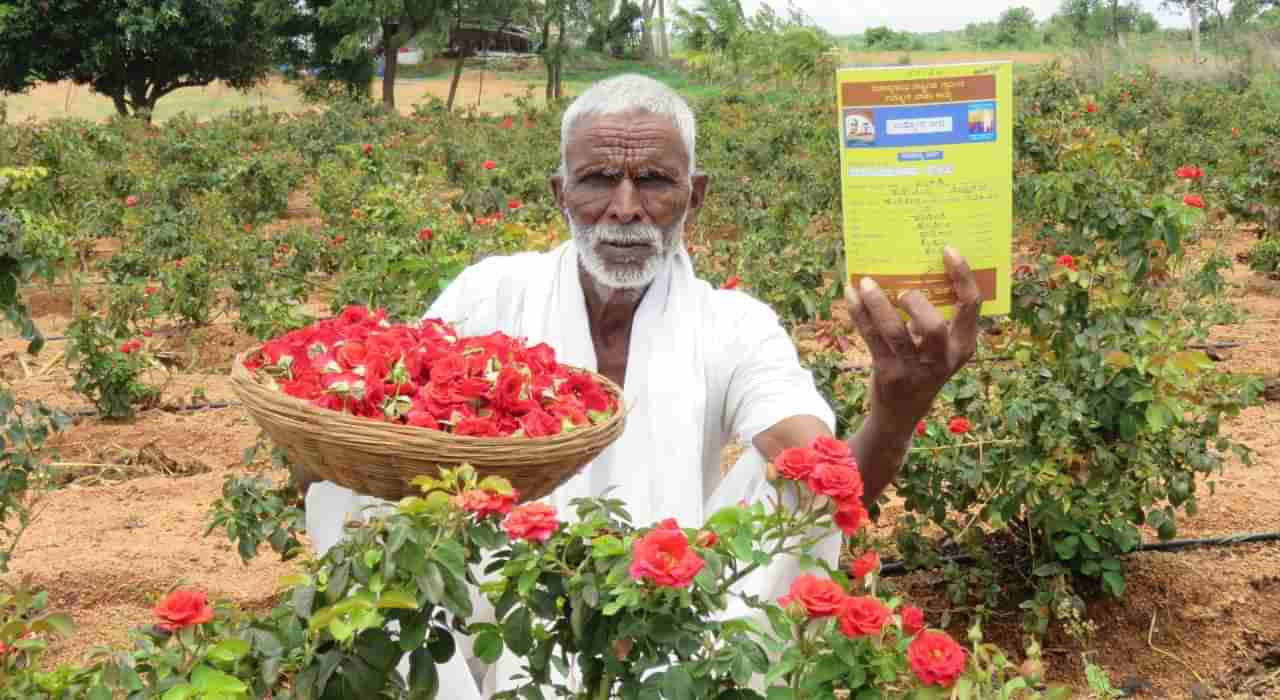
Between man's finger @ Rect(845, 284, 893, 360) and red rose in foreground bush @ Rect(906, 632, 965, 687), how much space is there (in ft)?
2.00

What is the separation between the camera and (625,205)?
8.14 feet

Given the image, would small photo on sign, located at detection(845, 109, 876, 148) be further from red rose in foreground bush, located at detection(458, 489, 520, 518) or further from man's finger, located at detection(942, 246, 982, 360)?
red rose in foreground bush, located at detection(458, 489, 520, 518)

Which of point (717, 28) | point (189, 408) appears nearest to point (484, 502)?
point (189, 408)

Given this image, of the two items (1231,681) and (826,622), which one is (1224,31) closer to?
(1231,681)

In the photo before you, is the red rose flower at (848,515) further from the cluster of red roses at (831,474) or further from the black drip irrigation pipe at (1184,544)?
the black drip irrigation pipe at (1184,544)

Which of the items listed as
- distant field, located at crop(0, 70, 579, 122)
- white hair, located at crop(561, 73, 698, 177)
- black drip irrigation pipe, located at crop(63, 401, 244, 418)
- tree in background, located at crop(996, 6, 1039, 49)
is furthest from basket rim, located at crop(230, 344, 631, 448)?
tree in background, located at crop(996, 6, 1039, 49)

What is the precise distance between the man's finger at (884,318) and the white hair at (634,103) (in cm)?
72

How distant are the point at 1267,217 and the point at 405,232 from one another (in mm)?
5995

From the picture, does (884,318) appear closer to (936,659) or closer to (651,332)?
(936,659)

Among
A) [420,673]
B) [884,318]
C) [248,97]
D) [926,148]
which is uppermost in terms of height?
[248,97]

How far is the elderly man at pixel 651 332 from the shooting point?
231 centimetres

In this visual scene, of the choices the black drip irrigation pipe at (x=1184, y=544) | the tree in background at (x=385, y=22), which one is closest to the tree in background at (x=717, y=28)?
the tree in background at (x=385, y=22)

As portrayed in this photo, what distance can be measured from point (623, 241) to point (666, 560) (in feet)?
4.06

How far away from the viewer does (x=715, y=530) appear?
4.83 ft
